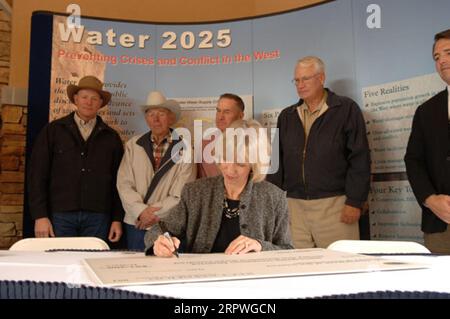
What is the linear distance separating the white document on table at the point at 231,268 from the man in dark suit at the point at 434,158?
1.49 m

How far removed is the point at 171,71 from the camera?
11.9ft

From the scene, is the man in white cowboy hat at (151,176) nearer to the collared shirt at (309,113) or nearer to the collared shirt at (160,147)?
the collared shirt at (160,147)

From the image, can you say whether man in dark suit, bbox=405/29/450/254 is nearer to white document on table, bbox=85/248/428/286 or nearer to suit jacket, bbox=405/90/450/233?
suit jacket, bbox=405/90/450/233

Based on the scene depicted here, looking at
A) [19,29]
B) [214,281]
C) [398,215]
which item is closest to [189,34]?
[19,29]

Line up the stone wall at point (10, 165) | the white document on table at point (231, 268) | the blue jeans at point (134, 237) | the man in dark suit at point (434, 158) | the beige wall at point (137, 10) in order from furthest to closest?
the beige wall at point (137, 10) < the stone wall at point (10, 165) < the blue jeans at point (134, 237) < the man in dark suit at point (434, 158) < the white document on table at point (231, 268)

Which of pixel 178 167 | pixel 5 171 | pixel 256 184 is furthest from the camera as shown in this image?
pixel 5 171

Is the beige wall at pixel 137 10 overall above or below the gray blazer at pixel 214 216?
above

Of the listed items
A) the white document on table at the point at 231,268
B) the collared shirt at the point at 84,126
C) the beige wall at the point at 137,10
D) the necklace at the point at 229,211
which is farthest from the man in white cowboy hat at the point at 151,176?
the white document on table at the point at 231,268

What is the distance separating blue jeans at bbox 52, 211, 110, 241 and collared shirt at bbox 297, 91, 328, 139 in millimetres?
1466

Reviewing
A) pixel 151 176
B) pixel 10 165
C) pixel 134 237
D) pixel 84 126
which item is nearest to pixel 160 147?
pixel 151 176

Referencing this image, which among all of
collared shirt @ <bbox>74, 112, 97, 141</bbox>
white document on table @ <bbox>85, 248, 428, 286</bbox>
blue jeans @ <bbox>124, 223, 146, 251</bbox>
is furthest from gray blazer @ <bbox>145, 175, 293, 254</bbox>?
collared shirt @ <bbox>74, 112, 97, 141</bbox>

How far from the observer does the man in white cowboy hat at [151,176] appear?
3064 millimetres
